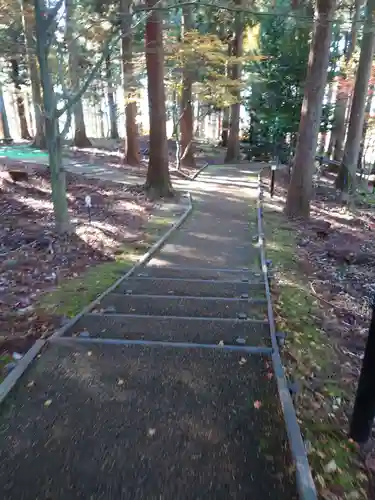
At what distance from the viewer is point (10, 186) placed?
33.9ft

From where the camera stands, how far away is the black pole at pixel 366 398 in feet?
8.38

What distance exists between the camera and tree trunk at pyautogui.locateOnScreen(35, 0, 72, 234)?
6.27m

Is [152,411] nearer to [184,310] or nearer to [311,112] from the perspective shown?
[184,310]

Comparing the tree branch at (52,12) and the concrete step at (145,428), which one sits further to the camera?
the tree branch at (52,12)

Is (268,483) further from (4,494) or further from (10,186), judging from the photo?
(10,186)

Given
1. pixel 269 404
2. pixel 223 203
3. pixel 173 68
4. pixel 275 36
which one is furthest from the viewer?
pixel 275 36

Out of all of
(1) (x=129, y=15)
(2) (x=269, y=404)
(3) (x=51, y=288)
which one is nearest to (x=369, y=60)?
(1) (x=129, y=15)

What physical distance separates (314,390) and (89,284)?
320 cm

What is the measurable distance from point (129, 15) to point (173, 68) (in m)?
9.23

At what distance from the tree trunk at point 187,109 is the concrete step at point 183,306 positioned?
40.8 ft

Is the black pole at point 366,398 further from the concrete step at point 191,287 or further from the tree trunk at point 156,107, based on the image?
the tree trunk at point 156,107

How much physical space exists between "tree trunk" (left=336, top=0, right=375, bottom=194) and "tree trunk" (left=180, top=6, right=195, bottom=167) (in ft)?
19.7

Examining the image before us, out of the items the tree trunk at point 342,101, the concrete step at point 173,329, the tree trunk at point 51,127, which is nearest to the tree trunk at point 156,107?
the tree trunk at point 51,127

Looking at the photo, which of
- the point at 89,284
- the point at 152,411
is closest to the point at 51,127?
the point at 89,284
